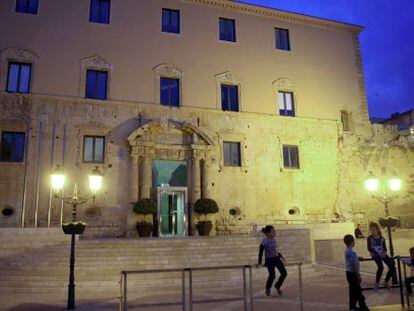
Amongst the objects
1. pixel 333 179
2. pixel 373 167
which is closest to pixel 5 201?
pixel 333 179

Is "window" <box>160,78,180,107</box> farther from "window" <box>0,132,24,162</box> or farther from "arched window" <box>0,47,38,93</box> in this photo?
"window" <box>0,132,24,162</box>

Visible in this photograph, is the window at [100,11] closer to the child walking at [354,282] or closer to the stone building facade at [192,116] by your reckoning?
the stone building facade at [192,116]

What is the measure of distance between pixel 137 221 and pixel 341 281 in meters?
10.7

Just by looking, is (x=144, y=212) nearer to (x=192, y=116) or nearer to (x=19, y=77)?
(x=192, y=116)

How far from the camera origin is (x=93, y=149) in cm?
2042

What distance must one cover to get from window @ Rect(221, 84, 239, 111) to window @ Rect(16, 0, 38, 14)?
11342mm

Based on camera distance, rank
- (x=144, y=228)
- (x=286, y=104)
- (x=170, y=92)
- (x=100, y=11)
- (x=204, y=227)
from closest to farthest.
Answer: (x=144, y=228)
(x=204, y=227)
(x=100, y=11)
(x=170, y=92)
(x=286, y=104)

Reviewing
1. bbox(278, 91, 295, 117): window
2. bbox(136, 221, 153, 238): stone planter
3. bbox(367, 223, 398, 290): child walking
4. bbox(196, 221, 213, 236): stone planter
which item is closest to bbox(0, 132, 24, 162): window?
bbox(136, 221, 153, 238): stone planter

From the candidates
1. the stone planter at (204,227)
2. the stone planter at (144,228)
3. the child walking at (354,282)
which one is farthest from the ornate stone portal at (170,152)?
the child walking at (354,282)

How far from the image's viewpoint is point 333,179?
2467cm

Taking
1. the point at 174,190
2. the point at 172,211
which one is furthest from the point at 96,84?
the point at 172,211

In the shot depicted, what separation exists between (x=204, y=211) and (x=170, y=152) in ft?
12.7

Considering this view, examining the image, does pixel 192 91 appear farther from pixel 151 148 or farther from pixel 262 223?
pixel 262 223

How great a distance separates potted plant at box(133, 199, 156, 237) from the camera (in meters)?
19.2
